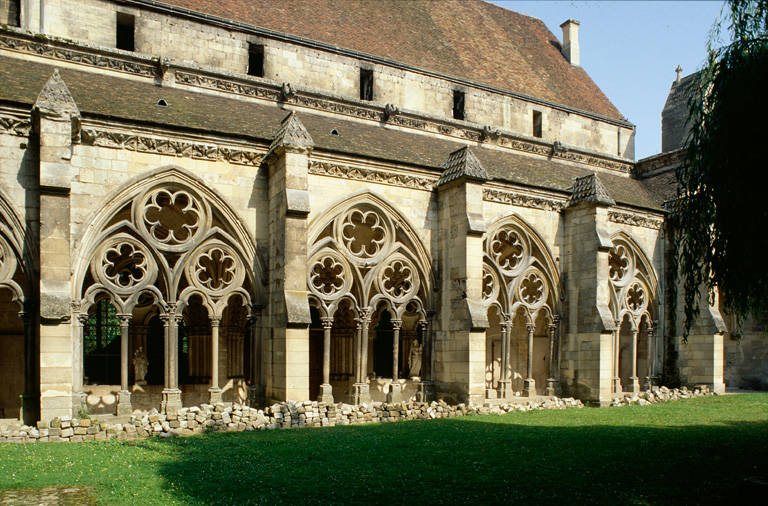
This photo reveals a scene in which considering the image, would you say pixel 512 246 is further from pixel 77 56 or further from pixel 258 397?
pixel 77 56

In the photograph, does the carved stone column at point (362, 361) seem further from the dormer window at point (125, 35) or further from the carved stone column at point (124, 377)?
the dormer window at point (125, 35)

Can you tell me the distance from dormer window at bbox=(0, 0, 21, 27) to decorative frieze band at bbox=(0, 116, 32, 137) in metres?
5.71

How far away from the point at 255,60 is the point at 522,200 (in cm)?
830

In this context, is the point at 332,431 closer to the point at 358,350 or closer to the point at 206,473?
the point at 358,350

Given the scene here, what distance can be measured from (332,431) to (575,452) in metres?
4.20

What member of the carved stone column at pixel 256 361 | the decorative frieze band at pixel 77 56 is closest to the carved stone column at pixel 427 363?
the carved stone column at pixel 256 361

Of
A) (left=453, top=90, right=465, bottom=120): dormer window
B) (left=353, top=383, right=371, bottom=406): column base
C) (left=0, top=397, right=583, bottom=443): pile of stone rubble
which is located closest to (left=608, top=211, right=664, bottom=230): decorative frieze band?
(left=453, top=90, right=465, bottom=120): dormer window

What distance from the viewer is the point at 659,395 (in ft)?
56.7

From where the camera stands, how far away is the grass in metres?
6.75

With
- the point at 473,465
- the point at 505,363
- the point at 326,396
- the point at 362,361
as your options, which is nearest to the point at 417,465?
the point at 473,465

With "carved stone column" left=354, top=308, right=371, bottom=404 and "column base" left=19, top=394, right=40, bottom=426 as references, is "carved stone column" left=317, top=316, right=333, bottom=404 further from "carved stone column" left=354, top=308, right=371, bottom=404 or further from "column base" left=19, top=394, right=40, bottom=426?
"column base" left=19, top=394, right=40, bottom=426

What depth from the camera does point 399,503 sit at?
21.1ft

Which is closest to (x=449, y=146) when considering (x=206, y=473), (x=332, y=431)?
(x=332, y=431)

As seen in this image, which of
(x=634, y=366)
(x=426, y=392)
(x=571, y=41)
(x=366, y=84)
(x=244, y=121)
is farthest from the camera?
(x=571, y=41)
